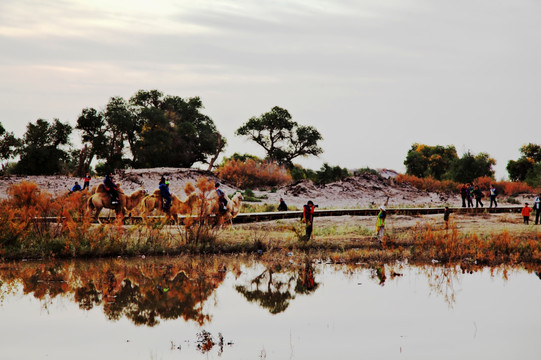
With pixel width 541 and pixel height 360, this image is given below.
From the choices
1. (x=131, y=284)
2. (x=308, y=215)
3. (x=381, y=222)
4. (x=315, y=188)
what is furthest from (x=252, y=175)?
(x=131, y=284)

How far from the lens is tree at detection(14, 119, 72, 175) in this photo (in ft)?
161

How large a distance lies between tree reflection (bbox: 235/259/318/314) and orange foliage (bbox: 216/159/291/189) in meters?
30.4

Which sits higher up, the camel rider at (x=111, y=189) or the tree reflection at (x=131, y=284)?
the camel rider at (x=111, y=189)

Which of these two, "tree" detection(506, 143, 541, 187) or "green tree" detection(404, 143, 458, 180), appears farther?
"green tree" detection(404, 143, 458, 180)

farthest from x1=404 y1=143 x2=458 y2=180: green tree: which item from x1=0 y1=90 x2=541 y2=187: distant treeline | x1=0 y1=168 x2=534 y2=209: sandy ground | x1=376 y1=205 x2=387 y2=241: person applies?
x1=376 y1=205 x2=387 y2=241: person

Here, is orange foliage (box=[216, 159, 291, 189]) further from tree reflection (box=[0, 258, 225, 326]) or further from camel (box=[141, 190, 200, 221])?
tree reflection (box=[0, 258, 225, 326])

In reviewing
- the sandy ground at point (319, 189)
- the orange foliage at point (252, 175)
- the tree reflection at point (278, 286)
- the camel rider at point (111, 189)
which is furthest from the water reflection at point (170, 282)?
the orange foliage at point (252, 175)

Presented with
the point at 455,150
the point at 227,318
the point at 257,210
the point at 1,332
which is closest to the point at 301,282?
the point at 227,318

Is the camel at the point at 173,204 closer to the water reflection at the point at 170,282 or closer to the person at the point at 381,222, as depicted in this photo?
the water reflection at the point at 170,282

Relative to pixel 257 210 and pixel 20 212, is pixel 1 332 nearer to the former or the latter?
pixel 20 212

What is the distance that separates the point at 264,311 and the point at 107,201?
482 inches

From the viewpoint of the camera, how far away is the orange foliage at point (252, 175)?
49.2m

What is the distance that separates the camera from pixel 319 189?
48.2 metres

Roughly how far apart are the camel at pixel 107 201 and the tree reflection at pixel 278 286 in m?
7.99
